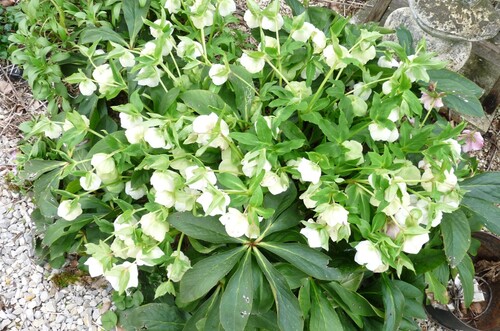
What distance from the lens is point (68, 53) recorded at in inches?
70.7

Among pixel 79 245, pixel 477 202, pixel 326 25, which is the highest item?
pixel 326 25

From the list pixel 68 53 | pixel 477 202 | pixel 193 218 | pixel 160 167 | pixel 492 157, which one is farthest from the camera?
pixel 492 157

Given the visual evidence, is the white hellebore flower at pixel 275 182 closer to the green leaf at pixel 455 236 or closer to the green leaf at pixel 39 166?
the green leaf at pixel 455 236

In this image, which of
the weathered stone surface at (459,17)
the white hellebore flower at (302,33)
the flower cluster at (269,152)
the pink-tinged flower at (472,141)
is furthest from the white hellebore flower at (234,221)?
the weathered stone surface at (459,17)

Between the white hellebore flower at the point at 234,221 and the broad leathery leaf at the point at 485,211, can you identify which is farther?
the broad leathery leaf at the point at 485,211

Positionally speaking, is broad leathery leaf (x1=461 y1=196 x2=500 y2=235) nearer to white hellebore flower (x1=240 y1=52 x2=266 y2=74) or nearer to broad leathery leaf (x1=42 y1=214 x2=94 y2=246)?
white hellebore flower (x1=240 y1=52 x2=266 y2=74)

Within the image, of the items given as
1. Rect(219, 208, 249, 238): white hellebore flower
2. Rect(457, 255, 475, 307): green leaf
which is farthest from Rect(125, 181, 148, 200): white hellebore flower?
Rect(457, 255, 475, 307): green leaf

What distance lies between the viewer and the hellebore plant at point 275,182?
1191 millimetres

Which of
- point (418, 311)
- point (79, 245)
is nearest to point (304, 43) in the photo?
point (418, 311)

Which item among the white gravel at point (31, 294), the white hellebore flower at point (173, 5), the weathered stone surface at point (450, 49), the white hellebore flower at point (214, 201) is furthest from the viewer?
the weathered stone surface at point (450, 49)

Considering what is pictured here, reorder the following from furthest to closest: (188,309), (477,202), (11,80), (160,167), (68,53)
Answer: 1. (11,80)
2. (68,53)
3. (188,309)
4. (477,202)
5. (160,167)

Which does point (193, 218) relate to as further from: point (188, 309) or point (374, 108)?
point (374, 108)

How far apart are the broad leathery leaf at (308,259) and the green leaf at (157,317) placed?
1.47 ft

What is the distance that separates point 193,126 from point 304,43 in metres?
0.39
